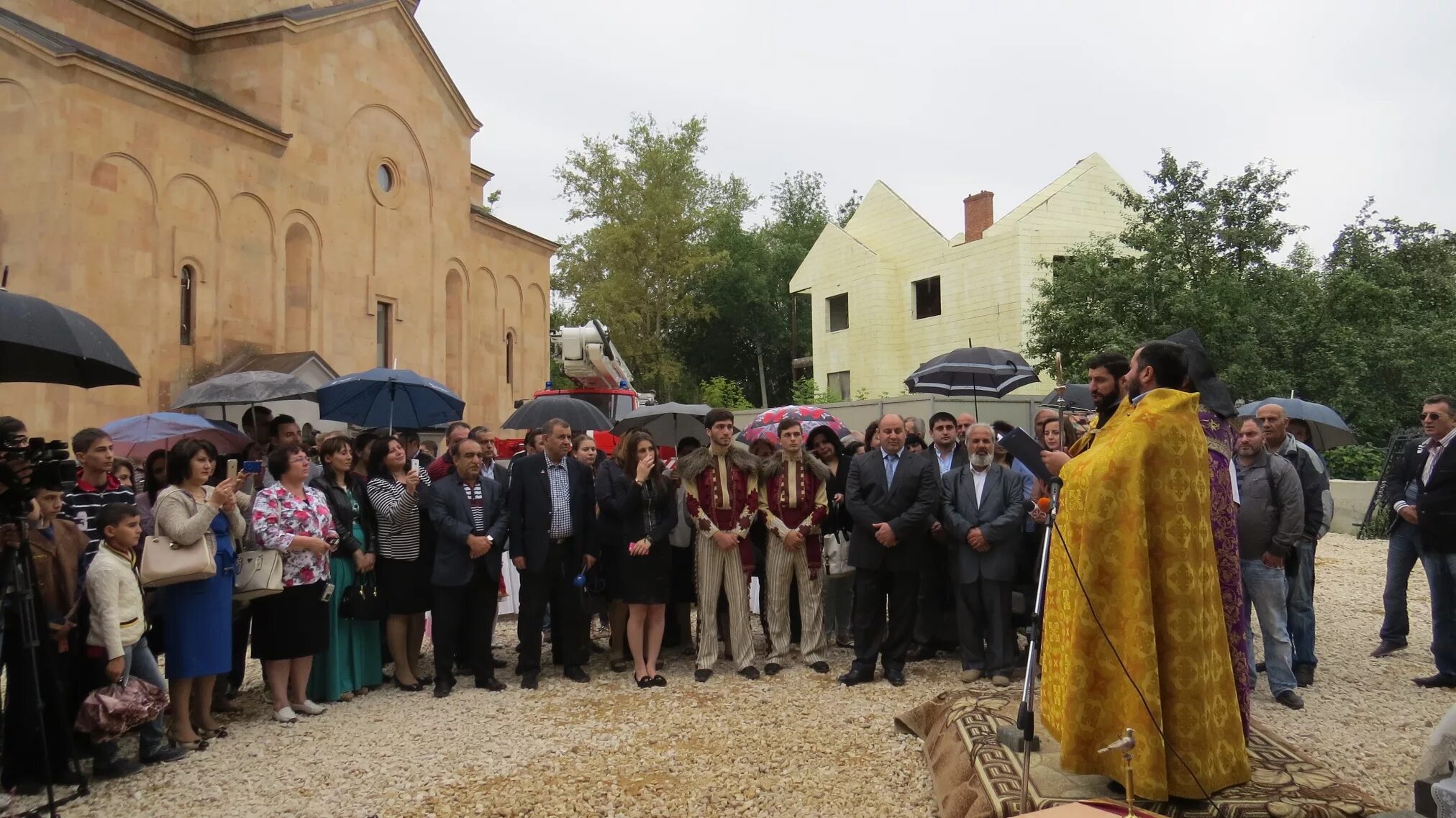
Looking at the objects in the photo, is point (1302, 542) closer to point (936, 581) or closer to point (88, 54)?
point (936, 581)

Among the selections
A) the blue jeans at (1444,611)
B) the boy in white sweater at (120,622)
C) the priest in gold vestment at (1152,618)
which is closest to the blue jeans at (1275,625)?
the blue jeans at (1444,611)

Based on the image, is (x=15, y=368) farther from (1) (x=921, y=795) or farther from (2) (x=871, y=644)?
(2) (x=871, y=644)

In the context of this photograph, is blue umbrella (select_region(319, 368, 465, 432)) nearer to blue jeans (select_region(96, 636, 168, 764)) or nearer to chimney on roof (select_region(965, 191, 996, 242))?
blue jeans (select_region(96, 636, 168, 764))

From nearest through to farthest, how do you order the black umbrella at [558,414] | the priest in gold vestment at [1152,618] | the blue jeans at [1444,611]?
the priest in gold vestment at [1152,618] < the blue jeans at [1444,611] < the black umbrella at [558,414]

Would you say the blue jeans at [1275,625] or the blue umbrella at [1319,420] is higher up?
the blue umbrella at [1319,420]

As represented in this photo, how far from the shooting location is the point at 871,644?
750 centimetres

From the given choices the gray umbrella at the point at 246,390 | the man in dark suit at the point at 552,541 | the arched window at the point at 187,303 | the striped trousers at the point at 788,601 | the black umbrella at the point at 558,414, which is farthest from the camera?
the arched window at the point at 187,303

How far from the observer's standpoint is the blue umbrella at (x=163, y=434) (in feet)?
28.3

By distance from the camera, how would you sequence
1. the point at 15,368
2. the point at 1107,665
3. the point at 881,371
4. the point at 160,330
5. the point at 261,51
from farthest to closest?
the point at 881,371
the point at 261,51
the point at 160,330
the point at 15,368
the point at 1107,665

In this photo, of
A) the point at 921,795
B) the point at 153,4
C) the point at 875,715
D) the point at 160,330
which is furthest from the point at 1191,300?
the point at 153,4

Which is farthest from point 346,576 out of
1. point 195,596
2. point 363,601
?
point 195,596

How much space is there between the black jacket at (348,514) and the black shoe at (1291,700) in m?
6.72

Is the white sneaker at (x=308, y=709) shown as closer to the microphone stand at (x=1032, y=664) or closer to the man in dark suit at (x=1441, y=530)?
the microphone stand at (x=1032, y=664)

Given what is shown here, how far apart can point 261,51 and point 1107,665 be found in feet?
63.2
